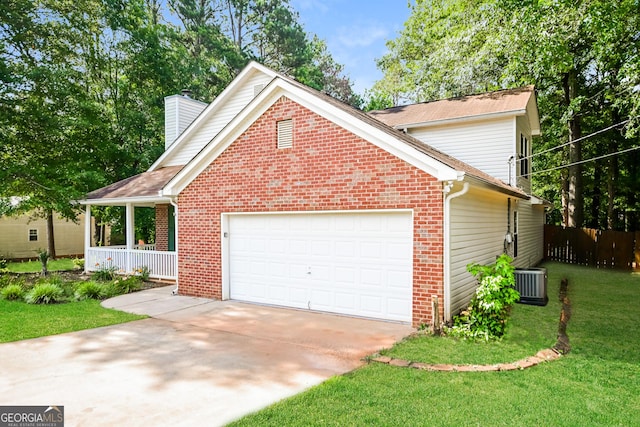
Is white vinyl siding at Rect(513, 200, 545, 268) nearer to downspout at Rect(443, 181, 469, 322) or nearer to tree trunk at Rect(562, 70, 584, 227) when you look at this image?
tree trunk at Rect(562, 70, 584, 227)

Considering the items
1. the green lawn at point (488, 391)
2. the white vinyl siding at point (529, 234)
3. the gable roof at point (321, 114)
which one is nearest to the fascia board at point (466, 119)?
the gable roof at point (321, 114)

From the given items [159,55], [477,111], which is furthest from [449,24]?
[159,55]

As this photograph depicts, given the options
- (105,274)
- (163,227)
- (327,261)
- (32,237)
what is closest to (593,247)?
(327,261)

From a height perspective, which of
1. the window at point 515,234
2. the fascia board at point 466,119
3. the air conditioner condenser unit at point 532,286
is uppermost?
the fascia board at point 466,119

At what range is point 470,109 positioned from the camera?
1375cm

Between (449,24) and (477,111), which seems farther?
(449,24)

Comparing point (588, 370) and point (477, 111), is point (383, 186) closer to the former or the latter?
point (588, 370)

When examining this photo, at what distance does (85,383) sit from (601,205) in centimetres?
3456

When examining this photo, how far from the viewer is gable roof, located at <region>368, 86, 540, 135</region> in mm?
12941

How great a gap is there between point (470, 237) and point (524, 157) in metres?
7.32

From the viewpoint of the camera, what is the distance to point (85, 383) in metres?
4.91

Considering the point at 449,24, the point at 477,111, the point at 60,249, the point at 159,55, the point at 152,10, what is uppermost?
the point at 152,10

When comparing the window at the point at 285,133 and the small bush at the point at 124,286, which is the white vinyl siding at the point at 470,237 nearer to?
the window at the point at 285,133

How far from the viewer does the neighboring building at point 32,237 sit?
22.6 meters
